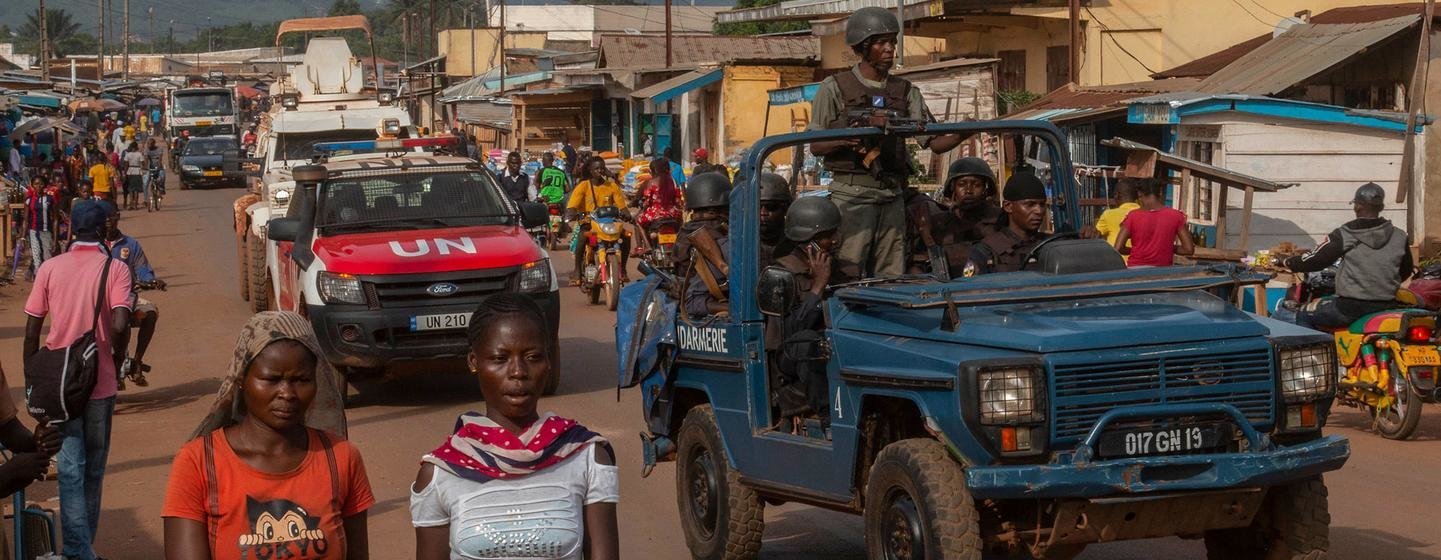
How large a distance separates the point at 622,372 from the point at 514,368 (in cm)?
482

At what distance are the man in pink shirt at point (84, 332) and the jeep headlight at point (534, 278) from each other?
4245 mm

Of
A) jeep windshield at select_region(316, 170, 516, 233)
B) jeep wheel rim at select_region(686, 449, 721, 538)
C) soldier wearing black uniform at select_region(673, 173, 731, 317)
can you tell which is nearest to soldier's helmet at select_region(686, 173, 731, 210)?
soldier wearing black uniform at select_region(673, 173, 731, 317)

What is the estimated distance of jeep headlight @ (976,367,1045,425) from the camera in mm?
5426

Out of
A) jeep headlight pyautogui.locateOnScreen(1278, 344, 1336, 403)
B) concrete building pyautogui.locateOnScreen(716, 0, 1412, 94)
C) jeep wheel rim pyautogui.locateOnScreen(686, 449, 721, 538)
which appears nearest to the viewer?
jeep headlight pyautogui.locateOnScreen(1278, 344, 1336, 403)

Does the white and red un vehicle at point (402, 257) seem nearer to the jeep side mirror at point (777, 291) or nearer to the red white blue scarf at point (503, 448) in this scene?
the jeep side mirror at point (777, 291)

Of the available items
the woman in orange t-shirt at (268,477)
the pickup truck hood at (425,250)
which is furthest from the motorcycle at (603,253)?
the woman in orange t-shirt at (268,477)

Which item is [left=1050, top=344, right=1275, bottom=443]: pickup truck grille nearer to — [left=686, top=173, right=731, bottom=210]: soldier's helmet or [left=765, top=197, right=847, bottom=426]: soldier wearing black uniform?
[left=765, top=197, right=847, bottom=426]: soldier wearing black uniform

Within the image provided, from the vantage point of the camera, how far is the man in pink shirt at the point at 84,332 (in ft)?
24.1

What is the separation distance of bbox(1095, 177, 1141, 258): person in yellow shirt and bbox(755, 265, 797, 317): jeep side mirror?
9171 millimetres

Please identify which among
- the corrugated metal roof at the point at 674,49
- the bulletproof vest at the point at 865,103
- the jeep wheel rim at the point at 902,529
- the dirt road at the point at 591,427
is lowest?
the dirt road at the point at 591,427

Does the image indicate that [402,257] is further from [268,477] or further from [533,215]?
[268,477]

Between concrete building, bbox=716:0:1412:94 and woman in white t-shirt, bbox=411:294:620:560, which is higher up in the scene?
concrete building, bbox=716:0:1412:94

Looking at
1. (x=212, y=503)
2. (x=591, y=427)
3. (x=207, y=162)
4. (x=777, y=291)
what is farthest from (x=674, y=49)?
(x=212, y=503)

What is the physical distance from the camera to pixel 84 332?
7.93 metres
